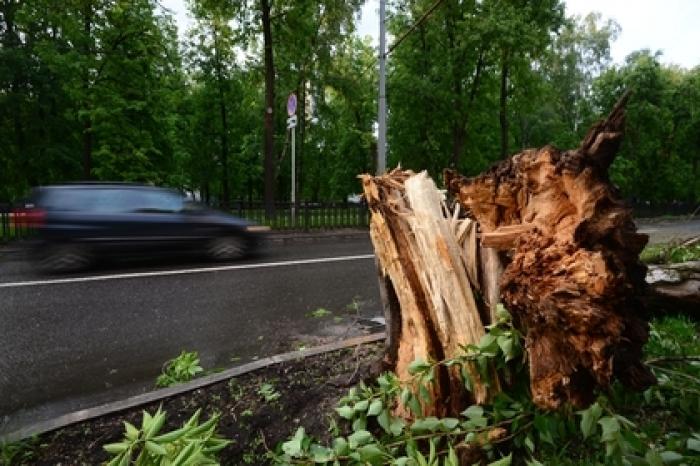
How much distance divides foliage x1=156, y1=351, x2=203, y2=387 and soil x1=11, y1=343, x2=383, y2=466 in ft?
1.77

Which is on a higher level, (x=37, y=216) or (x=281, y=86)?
(x=281, y=86)

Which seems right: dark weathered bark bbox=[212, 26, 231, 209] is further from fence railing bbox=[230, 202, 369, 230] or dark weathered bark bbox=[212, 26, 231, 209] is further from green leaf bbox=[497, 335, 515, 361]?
green leaf bbox=[497, 335, 515, 361]

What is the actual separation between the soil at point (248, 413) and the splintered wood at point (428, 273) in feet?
1.55

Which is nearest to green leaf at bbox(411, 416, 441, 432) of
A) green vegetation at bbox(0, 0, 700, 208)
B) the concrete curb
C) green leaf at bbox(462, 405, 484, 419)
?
green leaf at bbox(462, 405, 484, 419)

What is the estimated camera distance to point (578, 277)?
1.39 meters

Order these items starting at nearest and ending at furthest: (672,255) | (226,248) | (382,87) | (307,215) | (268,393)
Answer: (268,393) → (672,255) → (226,248) → (382,87) → (307,215)

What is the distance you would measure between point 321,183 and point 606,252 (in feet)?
133

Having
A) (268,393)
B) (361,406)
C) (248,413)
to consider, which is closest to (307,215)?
(268,393)

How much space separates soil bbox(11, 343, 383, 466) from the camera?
2203 mm

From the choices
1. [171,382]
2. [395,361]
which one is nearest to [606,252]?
[395,361]

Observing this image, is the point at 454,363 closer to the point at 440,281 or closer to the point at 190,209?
the point at 440,281

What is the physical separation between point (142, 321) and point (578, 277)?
15.5 ft

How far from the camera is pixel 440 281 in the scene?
216cm

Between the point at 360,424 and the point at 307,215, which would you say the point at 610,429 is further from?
the point at 307,215
